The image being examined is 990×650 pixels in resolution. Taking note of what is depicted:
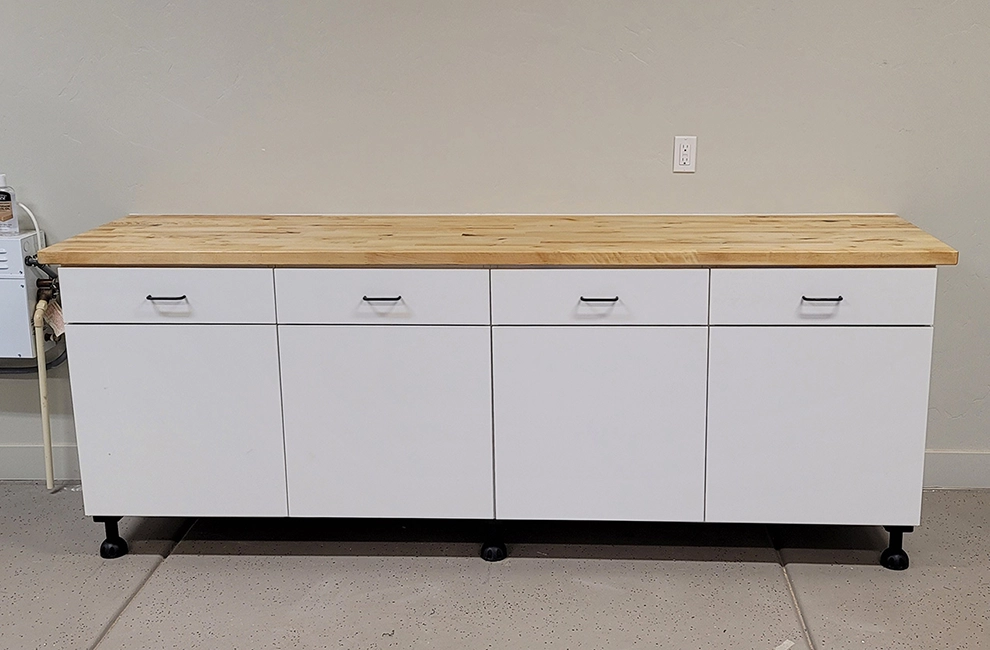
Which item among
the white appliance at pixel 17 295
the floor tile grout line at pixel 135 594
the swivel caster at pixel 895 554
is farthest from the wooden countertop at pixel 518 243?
the floor tile grout line at pixel 135 594

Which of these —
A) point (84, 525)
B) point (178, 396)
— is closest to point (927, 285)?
point (178, 396)

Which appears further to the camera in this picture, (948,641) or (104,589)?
(104,589)

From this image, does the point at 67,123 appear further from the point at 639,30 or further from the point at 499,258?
the point at 639,30

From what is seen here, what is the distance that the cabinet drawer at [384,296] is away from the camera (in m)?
2.57

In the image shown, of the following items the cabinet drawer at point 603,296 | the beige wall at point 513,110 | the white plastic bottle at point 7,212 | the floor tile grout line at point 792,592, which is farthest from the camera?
the white plastic bottle at point 7,212

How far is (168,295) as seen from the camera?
2621 millimetres

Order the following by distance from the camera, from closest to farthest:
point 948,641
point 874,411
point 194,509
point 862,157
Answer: point 948,641 → point 874,411 → point 194,509 → point 862,157

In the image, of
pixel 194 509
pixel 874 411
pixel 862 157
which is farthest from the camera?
pixel 862 157

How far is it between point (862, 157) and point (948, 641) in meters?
1.32

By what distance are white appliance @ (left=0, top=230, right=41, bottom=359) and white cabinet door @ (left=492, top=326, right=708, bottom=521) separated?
1.42m

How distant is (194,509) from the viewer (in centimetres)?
277

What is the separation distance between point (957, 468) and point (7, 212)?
293 centimetres

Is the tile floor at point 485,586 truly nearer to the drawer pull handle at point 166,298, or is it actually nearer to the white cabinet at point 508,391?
the white cabinet at point 508,391

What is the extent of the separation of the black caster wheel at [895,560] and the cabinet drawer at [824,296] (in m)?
0.64
